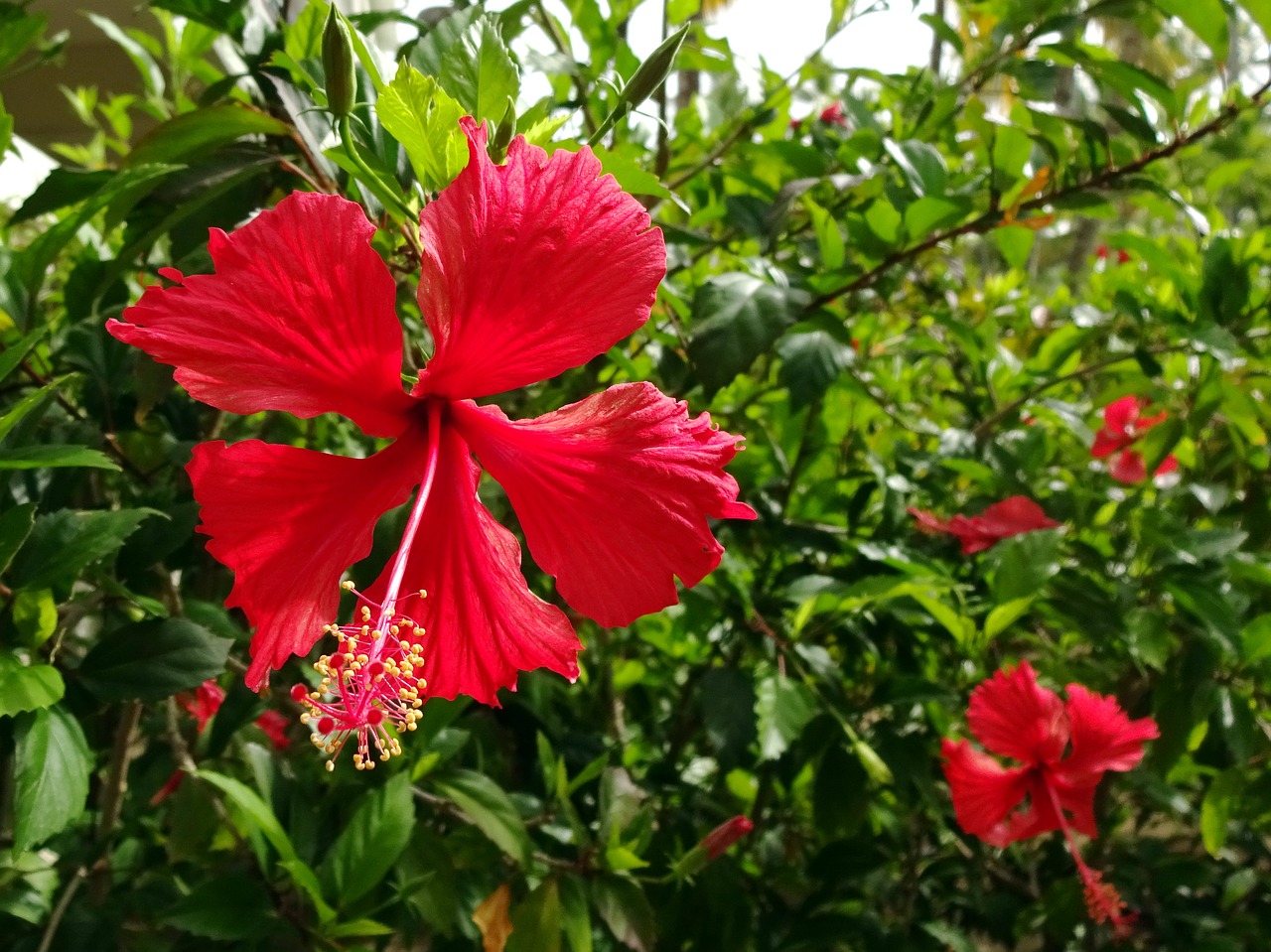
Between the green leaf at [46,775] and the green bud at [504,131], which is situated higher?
the green bud at [504,131]

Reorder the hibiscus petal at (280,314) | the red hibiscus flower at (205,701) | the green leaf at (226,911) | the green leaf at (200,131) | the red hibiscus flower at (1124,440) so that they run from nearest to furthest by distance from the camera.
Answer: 1. the hibiscus petal at (280,314)
2. the green leaf at (200,131)
3. the green leaf at (226,911)
4. the red hibiscus flower at (205,701)
5. the red hibiscus flower at (1124,440)

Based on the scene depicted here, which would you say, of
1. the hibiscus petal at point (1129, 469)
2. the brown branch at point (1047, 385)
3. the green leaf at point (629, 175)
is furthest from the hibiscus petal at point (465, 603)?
the hibiscus petal at point (1129, 469)

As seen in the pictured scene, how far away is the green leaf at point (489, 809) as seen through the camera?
36.4 inches

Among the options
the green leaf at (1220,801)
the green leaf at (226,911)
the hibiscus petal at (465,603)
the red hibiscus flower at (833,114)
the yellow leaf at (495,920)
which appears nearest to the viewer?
the hibiscus petal at (465,603)

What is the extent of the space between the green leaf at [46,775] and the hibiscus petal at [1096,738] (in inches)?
42.3

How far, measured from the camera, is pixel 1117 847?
167cm

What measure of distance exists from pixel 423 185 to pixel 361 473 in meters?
0.18

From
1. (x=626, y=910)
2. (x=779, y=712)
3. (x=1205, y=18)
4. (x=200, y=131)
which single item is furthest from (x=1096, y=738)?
(x=200, y=131)

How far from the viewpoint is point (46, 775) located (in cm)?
65

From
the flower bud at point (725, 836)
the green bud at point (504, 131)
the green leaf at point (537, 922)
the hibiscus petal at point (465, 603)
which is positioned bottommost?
the flower bud at point (725, 836)

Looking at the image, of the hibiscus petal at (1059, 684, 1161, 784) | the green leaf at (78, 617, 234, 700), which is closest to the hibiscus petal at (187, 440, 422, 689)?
the green leaf at (78, 617, 234, 700)

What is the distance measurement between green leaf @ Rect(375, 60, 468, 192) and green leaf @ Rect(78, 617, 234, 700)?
1.43 ft

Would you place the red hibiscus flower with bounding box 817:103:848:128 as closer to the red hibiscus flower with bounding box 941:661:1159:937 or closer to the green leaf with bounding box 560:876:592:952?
the red hibiscus flower with bounding box 941:661:1159:937

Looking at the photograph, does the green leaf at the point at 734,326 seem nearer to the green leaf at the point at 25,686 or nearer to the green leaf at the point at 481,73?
the green leaf at the point at 481,73
